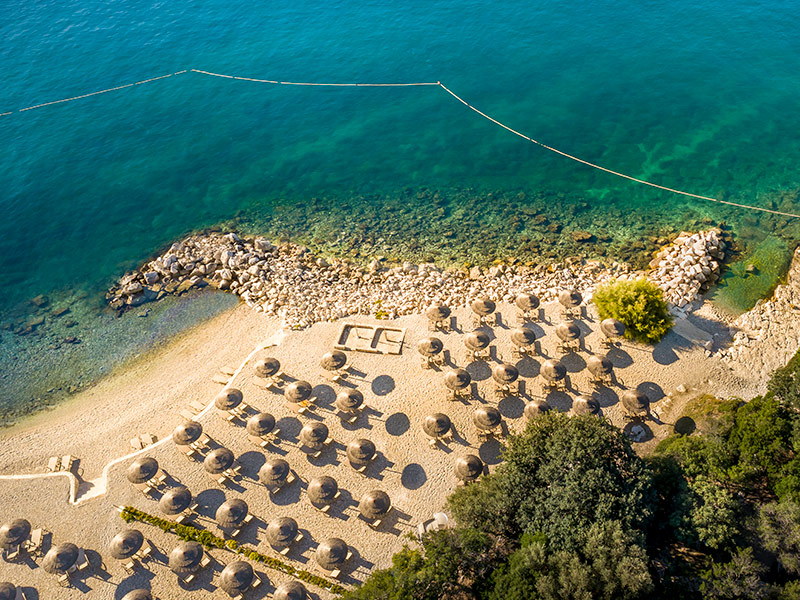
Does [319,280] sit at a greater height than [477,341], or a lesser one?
lesser

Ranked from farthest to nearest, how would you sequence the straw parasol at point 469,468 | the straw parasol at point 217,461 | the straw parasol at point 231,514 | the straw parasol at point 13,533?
1. the straw parasol at point 217,461
2. the straw parasol at point 469,468
3. the straw parasol at point 13,533
4. the straw parasol at point 231,514

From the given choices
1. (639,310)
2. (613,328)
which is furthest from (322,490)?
(639,310)

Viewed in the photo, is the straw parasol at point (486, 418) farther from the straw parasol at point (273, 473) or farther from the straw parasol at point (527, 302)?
the straw parasol at point (273, 473)

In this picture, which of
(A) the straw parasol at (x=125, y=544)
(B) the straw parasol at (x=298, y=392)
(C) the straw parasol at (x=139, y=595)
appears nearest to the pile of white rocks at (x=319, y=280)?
(B) the straw parasol at (x=298, y=392)

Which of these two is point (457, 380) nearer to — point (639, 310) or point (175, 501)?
point (639, 310)

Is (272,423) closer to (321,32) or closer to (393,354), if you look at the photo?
(393,354)
